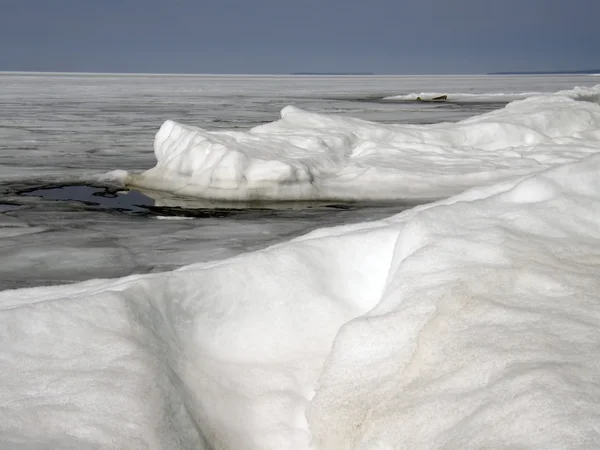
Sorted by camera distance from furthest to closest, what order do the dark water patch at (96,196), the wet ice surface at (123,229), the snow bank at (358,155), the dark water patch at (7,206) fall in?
the snow bank at (358,155) < the dark water patch at (96,196) < the dark water patch at (7,206) < the wet ice surface at (123,229)

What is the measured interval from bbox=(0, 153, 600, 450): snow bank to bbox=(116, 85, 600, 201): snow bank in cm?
406

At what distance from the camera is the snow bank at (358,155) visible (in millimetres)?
6973

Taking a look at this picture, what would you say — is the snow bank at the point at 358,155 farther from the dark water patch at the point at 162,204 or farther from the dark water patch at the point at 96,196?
the dark water patch at the point at 96,196

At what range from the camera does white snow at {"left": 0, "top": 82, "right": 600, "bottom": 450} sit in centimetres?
181

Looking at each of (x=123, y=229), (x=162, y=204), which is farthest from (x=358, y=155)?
(x=123, y=229)

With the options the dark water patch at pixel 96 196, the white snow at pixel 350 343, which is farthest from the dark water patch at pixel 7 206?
the white snow at pixel 350 343

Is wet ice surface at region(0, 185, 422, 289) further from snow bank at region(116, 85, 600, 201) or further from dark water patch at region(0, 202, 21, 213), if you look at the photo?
snow bank at region(116, 85, 600, 201)

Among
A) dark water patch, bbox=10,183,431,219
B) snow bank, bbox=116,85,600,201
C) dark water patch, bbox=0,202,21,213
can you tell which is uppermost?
snow bank, bbox=116,85,600,201

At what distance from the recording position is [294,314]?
264cm

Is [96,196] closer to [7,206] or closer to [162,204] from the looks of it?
[162,204]

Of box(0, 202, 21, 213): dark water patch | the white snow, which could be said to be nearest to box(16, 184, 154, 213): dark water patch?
box(0, 202, 21, 213): dark water patch

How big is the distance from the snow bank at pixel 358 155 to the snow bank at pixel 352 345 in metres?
4.06

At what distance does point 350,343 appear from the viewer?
2215 millimetres

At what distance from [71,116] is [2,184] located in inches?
385
